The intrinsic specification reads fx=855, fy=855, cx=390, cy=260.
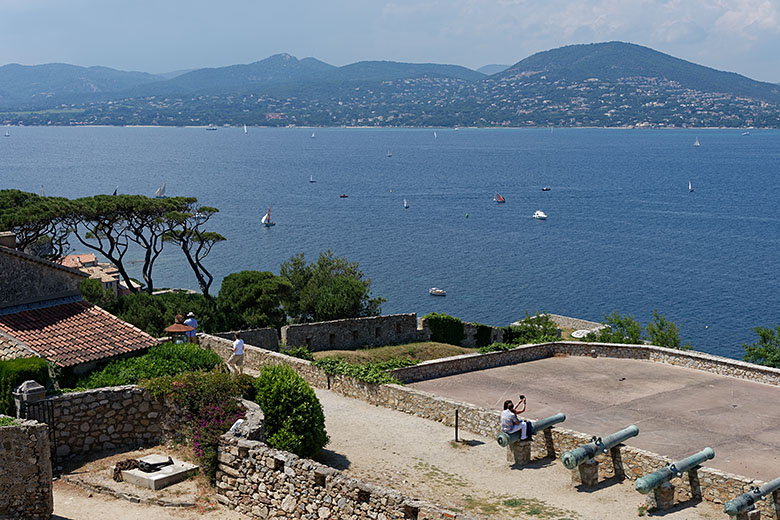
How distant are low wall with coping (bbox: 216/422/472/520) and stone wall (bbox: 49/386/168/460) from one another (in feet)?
8.53

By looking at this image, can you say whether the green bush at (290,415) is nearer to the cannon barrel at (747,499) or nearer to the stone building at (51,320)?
Answer: the stone building at (51,320)

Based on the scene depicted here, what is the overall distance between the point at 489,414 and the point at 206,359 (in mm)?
6626

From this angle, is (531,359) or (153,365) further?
(531,359)

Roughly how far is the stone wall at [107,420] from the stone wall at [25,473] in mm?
2300

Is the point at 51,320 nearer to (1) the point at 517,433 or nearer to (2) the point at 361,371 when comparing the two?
(2) the point at 361,371

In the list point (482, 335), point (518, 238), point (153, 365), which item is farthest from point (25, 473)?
point (518, 238)

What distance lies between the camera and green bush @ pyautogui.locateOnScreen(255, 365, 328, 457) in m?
16.6

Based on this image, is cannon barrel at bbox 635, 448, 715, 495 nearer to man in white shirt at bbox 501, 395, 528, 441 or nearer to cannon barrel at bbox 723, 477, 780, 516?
cannon barrel at bbox 723, 477, 780, 516

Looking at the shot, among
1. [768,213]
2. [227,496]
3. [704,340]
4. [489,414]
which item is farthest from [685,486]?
[768,213]

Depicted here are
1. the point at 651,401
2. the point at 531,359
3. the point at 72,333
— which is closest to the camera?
the point at 72,333

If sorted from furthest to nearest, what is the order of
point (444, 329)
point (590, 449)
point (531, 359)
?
point (444, 329)
point (531, 359)
point (590, 449)

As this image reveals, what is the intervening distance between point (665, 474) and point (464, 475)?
12.8 ft

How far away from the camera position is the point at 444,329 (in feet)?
130

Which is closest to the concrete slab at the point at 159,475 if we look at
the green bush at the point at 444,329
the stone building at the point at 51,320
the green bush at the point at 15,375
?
the green bush at the point at 15,375
